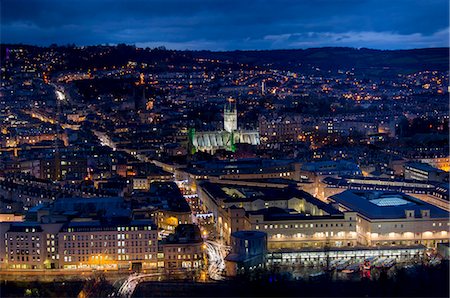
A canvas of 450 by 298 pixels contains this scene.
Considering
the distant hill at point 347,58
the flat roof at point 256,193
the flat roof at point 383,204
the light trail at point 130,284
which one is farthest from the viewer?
the distant hill at point 347,58

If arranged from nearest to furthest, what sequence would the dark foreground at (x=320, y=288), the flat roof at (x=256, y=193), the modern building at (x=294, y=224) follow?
the dark foreground at (x=320, y=288) → the modern building at (x=294, y=224) → the flat roof at (x=256, y=193)

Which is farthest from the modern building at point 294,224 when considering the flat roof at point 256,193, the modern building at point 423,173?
the modern building at point 423,173

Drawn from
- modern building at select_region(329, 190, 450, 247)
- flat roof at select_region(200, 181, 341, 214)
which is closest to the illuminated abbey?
flat roof at select_region(200, 181, 341, 214)

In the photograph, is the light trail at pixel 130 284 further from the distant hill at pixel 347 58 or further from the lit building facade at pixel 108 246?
the distant hill at pixel 347 58

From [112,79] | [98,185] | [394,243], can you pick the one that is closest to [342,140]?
[98,185]

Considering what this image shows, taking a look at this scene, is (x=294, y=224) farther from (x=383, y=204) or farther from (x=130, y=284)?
(x=130, y=284)

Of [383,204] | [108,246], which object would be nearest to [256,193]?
[383,204]

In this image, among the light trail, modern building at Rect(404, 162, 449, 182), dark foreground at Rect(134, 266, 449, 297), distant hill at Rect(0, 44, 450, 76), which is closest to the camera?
dark foreground at Rect(134, 266, 449, 297)

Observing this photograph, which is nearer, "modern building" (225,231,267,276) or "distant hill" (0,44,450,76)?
"modern building" (225,231,267,276)

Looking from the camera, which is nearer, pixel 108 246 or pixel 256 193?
pixel 108 246

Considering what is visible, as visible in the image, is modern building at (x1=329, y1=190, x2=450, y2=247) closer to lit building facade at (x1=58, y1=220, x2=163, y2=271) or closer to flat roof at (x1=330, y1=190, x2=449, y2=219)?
flat roof at (x1=330, y1=190, x2=449, y2=219)
